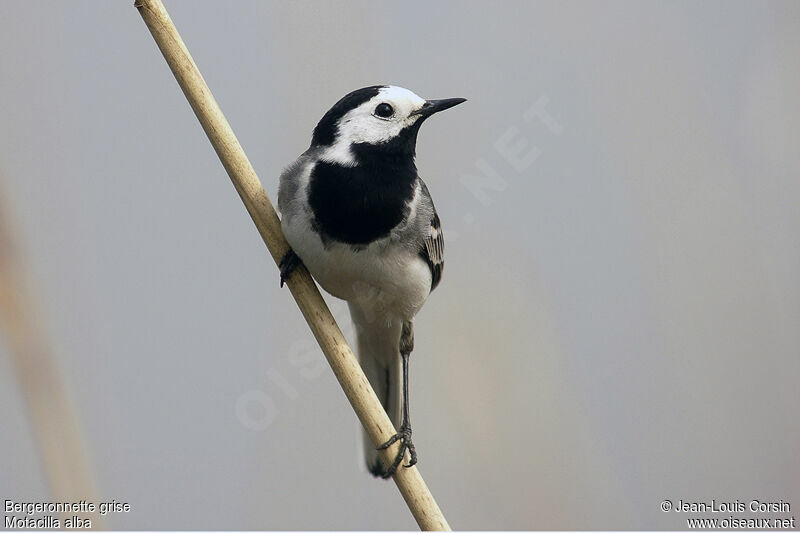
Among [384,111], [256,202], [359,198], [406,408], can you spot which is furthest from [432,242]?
[256,202]

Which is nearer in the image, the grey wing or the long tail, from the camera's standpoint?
the grey wing

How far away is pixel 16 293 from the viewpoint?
1809 millimetres

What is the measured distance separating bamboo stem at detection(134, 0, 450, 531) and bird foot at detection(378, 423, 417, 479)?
0.05 meters

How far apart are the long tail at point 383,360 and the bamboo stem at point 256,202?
0.94m

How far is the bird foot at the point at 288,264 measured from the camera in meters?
2.78

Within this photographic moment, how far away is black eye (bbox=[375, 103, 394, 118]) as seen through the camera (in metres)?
2.90

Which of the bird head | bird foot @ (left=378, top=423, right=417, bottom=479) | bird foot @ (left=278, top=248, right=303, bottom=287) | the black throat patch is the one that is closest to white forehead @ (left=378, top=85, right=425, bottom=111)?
the bird head

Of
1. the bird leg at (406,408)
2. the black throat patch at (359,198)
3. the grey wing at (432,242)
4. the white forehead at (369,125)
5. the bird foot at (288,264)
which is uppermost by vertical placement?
the white forehead at (369,125)

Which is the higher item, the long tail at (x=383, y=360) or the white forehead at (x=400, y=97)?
the white forehead at (x=400, y=97)

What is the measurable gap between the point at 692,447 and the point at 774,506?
32 cm

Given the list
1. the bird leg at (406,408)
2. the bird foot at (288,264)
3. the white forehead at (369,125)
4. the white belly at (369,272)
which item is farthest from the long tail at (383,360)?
the white forehead at (369,125)

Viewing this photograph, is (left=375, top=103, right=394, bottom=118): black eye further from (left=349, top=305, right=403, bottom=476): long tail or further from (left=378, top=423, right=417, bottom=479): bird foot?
(left=378, top=423, right=417, bottom=479): bird foot

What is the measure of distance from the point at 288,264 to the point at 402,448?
2.32 feet

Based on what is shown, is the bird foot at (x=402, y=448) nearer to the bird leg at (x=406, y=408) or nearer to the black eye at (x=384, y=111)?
the bird leg at (x=406, y=408)
